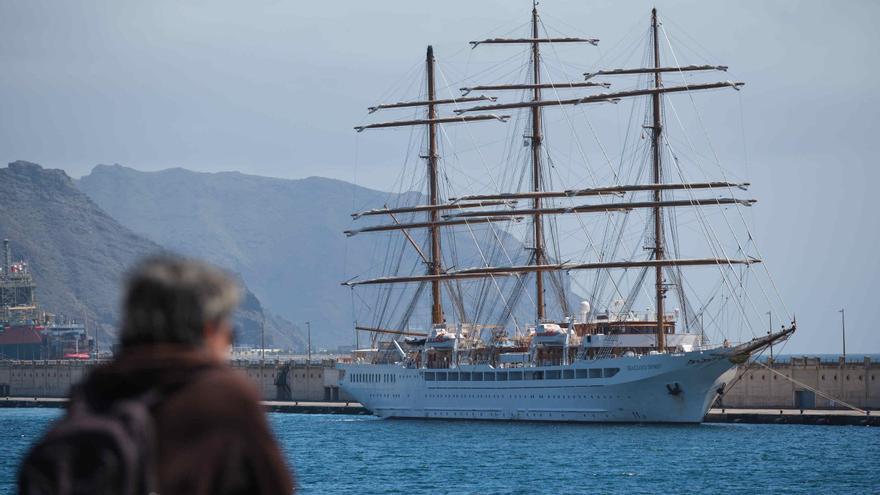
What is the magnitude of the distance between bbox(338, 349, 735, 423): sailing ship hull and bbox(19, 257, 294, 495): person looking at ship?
8361 cm

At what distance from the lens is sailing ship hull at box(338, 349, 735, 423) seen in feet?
291

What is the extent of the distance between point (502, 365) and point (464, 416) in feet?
13.9

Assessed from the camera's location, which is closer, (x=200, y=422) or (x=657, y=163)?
(x=200, y=422)

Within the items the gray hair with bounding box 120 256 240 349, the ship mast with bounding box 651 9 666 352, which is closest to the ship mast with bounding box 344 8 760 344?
the ship mast with bounding box 651 9 666 352

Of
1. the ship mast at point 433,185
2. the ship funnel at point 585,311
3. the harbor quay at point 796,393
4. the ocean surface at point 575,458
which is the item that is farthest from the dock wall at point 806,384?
the ship mast at point 433,185

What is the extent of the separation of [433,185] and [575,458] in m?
43.4

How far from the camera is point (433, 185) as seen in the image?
113 m

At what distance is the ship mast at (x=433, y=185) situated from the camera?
364ft

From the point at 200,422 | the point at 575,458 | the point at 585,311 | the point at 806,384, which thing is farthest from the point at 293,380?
the point at 200,422

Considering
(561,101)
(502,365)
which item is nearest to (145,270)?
(502,365)

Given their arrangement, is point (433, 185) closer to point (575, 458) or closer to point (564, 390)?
point (564, 390)

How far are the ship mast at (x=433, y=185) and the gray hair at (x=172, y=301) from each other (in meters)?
104

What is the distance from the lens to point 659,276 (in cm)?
9331

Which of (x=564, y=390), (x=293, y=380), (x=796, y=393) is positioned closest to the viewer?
(x=564, y=390)
